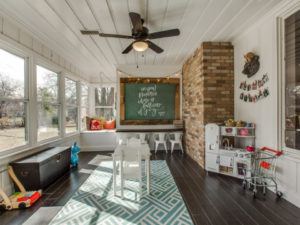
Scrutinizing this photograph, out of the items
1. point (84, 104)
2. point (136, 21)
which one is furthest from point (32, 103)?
point (84, 104)

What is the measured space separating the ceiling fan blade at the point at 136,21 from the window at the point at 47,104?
2386mm

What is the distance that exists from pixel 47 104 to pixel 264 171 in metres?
4.55

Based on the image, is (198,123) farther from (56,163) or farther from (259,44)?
(56,163)

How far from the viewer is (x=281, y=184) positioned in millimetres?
2633

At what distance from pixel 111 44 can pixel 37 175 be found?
292 cm

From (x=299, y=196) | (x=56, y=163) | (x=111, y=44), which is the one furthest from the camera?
(x=111, y=44)

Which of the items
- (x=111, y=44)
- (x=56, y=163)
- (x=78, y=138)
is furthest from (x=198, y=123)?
(x=78, y=138)

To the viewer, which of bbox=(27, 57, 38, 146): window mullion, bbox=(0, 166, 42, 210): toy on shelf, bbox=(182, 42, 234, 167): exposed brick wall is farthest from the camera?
bbox=(182, 42, 234, 167): exposed brick wall

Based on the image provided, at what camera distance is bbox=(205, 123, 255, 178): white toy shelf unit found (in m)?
3.24

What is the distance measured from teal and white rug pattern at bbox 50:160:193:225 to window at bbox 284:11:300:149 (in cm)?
186

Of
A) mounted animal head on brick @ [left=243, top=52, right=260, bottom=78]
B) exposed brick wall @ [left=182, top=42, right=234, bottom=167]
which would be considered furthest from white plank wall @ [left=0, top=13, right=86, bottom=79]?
mounted animal head on brick @ [left=243, top=52, right=260, bottom=78]

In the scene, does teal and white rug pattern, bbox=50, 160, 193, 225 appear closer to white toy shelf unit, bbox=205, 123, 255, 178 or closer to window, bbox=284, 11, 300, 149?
white toy shelf unit, bbox=205, 123, 255, 178

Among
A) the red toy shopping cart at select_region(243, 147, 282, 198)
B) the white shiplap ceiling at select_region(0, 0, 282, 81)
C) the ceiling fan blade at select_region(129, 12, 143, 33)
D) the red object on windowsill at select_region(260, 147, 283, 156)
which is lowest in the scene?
the red toy shopping cart at select_region(243, 147, 282, 198)

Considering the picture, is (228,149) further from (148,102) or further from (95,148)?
(95,148)
